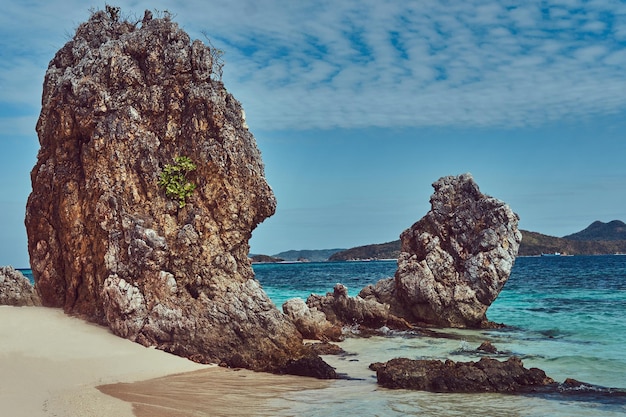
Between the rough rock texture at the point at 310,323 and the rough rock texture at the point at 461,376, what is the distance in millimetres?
6817

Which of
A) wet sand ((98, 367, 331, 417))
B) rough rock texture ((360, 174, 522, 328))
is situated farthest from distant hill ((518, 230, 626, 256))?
wet sand ((98, 367, 331, 417))

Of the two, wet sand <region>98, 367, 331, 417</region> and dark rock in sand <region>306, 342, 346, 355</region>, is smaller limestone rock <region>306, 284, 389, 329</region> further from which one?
wet sand <region>98, 367, 331, 417</region>

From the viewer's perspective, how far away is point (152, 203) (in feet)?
55.6

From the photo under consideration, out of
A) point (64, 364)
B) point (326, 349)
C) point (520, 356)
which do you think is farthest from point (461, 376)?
point (64, 364)

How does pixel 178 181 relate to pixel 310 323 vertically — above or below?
above

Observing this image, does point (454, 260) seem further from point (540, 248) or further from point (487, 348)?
point (540, 248)

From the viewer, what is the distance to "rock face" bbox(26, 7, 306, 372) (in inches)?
631

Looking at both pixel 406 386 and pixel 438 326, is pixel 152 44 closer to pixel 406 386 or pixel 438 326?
pixel 406 386

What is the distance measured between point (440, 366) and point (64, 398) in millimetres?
8325

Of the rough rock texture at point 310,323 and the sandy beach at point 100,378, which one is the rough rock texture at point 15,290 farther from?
the rough rock texture at point 310,323

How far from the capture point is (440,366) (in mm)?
14570

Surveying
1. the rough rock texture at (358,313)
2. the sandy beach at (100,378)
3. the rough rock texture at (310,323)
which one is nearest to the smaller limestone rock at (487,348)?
the rough rock texture at (310,323)

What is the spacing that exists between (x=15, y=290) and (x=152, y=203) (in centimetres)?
797

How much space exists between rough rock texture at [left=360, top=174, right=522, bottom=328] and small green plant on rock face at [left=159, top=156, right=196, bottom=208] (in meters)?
12.4
